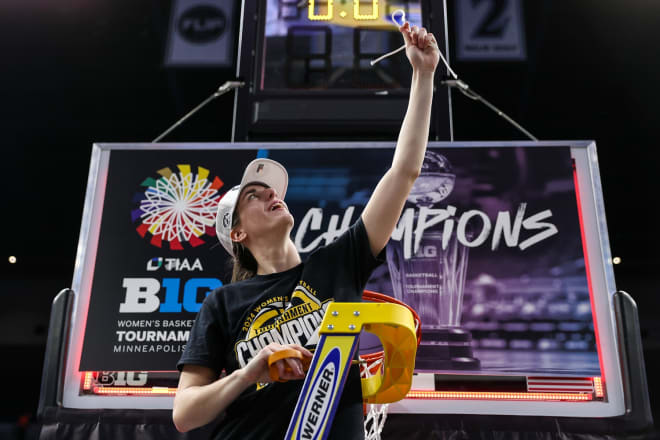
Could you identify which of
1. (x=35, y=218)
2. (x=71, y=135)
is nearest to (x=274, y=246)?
(x=71, y=135)

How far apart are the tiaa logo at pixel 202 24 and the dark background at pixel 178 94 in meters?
1.63

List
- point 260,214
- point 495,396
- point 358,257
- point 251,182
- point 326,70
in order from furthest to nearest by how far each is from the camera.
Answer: point 326,70 → point 495,396 → point 251,182 → point 260,214 → point 358,257

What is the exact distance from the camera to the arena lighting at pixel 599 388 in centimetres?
276

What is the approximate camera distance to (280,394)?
149cm

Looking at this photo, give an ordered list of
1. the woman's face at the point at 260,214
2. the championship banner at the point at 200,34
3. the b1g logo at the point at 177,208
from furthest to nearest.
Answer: the championship banner at the point at 200,34, the b1g logo at the point at 177,208, the woman's face at the point at 260,214

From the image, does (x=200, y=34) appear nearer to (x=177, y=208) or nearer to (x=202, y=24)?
(x=202, y=24)

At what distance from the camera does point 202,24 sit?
15.7ft

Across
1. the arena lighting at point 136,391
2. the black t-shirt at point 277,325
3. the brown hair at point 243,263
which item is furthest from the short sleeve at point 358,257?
the arena lighting at point 136,391

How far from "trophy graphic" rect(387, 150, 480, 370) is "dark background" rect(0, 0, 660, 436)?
3753mm

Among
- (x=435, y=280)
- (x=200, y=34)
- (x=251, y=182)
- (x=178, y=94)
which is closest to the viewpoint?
(x=251, y=182)

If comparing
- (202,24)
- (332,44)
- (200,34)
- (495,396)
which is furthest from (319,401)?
(202,24)

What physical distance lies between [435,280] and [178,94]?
17.5ft

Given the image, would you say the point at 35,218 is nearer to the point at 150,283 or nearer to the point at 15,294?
the point at 15,294

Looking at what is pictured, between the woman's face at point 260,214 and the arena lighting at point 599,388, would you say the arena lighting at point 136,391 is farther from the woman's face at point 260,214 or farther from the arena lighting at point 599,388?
the arena lighting at point 599,388
